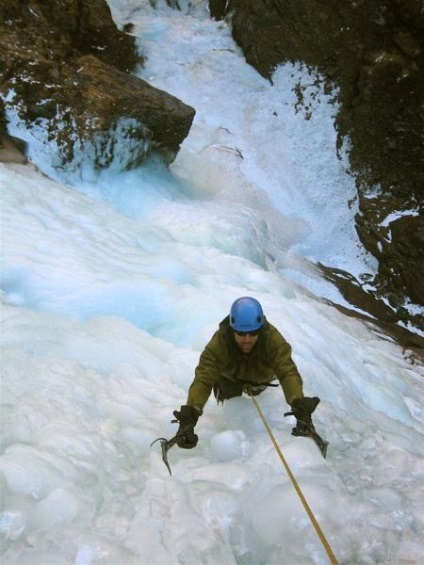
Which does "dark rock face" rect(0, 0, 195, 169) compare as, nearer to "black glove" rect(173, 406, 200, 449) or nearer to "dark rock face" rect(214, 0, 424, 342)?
"dark rock face" rect(214, 0, 424, 342)

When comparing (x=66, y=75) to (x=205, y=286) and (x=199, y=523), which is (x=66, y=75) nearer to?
(x=205, y=286)

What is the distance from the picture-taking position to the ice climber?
2.64m

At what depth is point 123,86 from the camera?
8039mm

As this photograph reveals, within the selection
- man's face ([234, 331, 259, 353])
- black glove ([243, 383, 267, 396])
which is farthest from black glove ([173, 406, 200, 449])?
black glove ([243, 383, 267, 396])

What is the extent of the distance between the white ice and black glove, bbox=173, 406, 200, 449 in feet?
0.49

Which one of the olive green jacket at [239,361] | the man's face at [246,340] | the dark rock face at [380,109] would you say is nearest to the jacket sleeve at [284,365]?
the olive green jacket at [239,361]

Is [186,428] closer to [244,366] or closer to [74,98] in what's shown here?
[244,366]

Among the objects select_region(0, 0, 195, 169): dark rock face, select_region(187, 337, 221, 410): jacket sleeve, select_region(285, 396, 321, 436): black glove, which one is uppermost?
select_region(285, 396, 321, 436): black glove

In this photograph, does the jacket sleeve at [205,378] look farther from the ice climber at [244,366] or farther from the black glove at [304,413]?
the black glove at [304,413]

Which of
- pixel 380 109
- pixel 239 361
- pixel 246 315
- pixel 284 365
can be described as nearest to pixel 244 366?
pixel 239 361

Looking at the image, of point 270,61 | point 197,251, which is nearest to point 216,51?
point 270,61

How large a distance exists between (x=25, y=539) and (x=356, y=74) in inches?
408

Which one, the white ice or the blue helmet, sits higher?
the blue helmet

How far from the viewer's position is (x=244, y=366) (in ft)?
9.93
